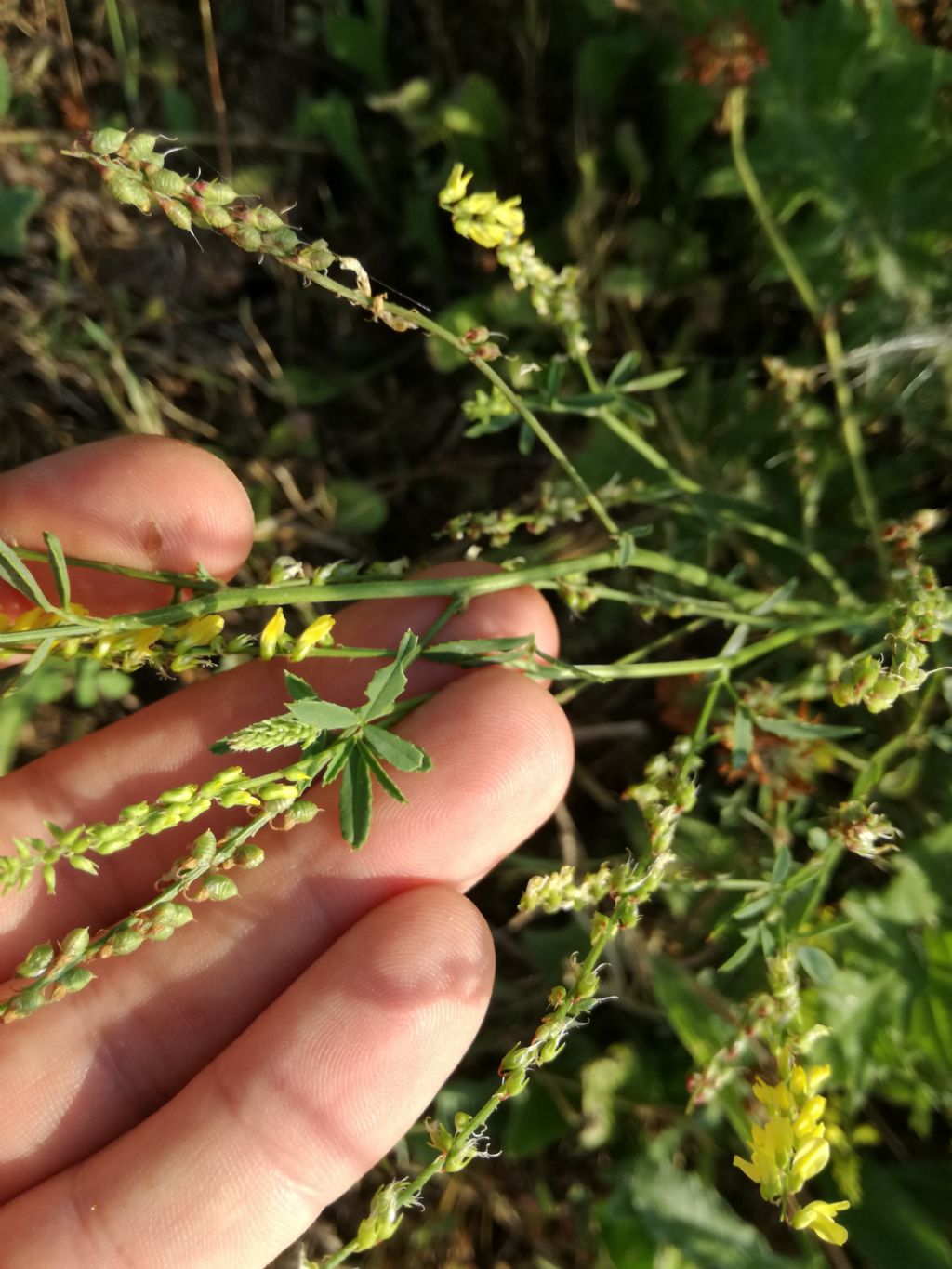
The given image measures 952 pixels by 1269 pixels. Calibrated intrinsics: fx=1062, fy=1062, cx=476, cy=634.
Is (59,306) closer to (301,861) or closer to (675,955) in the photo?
(301,861)

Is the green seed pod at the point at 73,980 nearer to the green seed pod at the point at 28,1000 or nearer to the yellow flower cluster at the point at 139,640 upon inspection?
the green seed pod at the point at 28,1000

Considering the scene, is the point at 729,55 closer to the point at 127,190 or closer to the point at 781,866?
the point at 127,190

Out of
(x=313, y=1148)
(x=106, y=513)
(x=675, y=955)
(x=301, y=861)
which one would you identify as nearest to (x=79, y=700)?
(x=106, y=513)

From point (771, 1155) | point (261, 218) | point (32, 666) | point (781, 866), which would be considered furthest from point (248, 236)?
point (771, 1155)

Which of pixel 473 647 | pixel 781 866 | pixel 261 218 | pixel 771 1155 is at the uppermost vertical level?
pixel 261 218

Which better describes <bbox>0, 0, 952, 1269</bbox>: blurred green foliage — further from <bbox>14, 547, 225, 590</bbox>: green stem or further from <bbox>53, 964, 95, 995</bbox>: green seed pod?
<bbox>53, 964, 95, 995</bbox>: green seed pod

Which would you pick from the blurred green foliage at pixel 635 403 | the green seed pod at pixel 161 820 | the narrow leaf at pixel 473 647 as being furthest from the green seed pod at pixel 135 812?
the blurred green foliage at pixel 635 403
